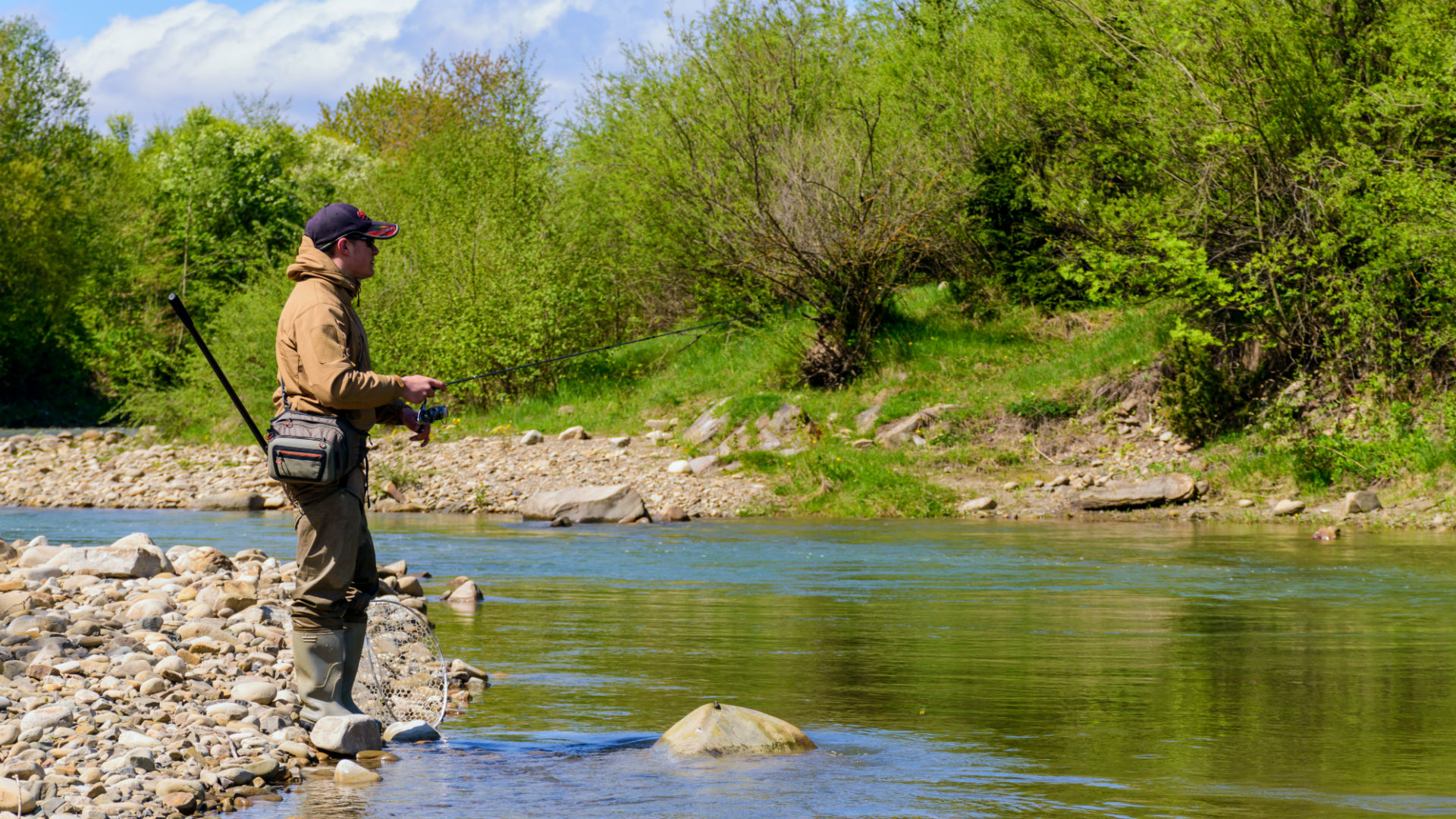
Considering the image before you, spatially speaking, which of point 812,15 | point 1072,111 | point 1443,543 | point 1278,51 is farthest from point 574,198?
point 1443,543

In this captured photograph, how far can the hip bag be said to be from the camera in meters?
5.37

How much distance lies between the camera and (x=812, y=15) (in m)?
25.6

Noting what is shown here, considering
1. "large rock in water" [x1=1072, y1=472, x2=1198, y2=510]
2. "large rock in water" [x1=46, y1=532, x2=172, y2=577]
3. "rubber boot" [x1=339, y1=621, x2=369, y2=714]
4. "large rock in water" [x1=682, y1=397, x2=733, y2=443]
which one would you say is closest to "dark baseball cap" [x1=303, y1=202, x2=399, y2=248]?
"rubber boot" [x1=339, y1=621, x2=369, y2=714]

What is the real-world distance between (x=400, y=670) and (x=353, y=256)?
6.18 ft

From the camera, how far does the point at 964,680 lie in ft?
22.9

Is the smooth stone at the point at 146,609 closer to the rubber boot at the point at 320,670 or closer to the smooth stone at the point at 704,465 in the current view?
the rubber boot at the point at 320,670

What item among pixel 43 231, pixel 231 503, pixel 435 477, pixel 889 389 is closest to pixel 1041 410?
pixel 889 389

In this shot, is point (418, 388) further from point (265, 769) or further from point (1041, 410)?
point (1041, 410)

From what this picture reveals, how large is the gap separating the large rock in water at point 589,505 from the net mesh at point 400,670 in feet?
37.0

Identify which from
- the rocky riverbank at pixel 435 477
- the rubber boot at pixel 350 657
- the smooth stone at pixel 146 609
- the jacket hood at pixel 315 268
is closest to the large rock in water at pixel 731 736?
the rubber boot at pixel 350 657

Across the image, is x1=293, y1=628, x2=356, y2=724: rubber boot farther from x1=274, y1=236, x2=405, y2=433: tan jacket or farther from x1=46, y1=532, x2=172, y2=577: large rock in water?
x1=46, y1=532, x2=172, y2=577: large rock in water

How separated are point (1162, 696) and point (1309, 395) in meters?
12.3

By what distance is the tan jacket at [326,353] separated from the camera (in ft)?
17.8

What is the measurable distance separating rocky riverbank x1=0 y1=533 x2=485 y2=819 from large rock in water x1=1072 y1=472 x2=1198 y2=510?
1085cm
